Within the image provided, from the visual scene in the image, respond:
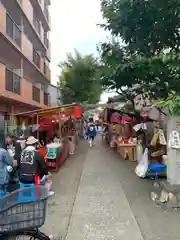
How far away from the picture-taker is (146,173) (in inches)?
364

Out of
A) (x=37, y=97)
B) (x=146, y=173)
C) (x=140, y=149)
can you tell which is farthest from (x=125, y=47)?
(x=37, y=97)

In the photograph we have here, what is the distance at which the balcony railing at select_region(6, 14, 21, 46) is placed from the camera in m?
13.4

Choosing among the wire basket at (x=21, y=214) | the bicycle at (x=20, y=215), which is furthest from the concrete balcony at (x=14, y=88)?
the wire basket at (x=21, y=214)

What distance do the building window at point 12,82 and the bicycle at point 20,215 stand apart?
9.76 m

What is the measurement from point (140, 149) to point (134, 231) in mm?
7153

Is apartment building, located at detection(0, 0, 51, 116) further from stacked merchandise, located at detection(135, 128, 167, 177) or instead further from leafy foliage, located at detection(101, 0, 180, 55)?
stacked merchandise, located at detection(135, 128, 167, 177)

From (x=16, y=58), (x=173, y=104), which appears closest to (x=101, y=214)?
(x=173, y=104)

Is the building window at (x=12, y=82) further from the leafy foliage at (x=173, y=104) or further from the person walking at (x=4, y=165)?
the leafy foliage at (x=173, y=104)

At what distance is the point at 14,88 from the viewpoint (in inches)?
534

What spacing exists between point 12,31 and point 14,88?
9.98 ft

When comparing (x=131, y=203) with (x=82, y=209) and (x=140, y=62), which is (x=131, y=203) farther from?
(x=140, y=62)

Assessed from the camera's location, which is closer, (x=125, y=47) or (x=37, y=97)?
(x=125, y=47)

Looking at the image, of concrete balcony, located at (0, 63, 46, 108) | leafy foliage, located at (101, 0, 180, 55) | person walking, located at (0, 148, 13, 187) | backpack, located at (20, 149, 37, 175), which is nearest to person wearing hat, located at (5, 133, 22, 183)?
person walking, located at (0, 148, 13, 187)

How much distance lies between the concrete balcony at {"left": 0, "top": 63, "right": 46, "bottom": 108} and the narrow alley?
4566 millimetres
